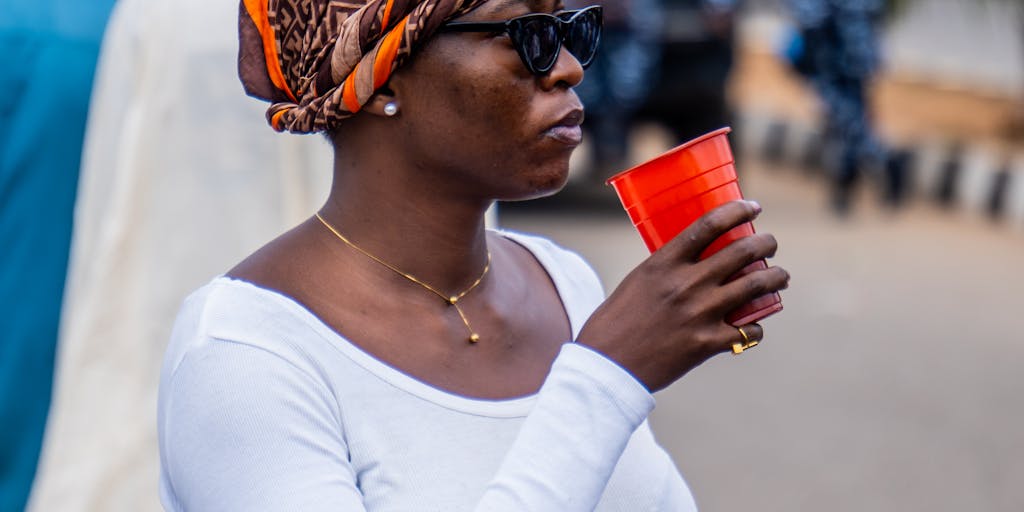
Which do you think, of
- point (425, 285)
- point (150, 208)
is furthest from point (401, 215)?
point (150, 208)

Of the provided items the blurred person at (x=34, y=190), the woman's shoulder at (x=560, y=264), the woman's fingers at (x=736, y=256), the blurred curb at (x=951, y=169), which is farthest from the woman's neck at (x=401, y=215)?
the blurred curb at (x=951, y=169)

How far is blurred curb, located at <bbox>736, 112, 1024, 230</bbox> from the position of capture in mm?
10711

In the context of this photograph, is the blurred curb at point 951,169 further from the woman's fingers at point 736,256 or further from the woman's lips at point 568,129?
the woman's fingers at point 736,256

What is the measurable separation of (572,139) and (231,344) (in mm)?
483

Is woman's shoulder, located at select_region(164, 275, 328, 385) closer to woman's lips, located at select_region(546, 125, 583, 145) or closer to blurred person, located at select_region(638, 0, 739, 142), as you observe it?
woman's lips, located at select_region(546, 125, 583, 145)

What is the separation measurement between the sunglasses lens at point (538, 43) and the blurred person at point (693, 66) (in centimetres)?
850

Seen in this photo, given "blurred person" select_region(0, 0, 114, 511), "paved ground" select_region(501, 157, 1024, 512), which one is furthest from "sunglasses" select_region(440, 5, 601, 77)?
"paved ground" select_region(501, 157, 1024, 512)

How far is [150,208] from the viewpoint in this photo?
3004 millimetres

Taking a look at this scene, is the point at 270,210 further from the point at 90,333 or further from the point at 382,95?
the point at 382,95

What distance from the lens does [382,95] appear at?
1.87m

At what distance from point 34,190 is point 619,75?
724 cm

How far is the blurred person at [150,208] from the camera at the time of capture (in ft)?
9.75

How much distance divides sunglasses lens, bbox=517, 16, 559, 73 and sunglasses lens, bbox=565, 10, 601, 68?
59 mm

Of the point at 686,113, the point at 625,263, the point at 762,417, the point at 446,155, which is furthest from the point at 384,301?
the point at 686,113
